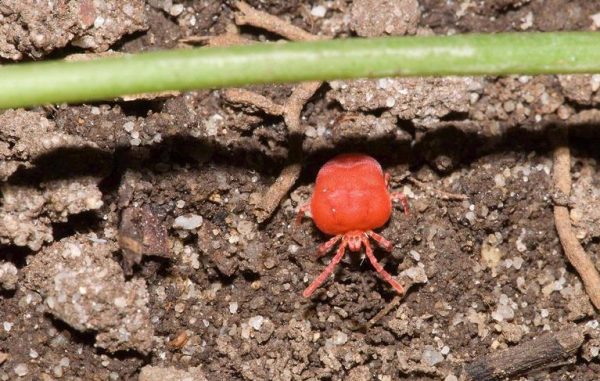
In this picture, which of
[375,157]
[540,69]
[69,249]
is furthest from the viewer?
[375,157]

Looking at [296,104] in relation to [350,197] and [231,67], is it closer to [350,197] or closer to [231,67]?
[350,197]

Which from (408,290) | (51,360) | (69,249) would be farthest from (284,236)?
(51,360)

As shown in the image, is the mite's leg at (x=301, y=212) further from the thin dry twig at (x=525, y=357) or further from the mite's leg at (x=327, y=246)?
the thin dry twig at (x=525, y=357)

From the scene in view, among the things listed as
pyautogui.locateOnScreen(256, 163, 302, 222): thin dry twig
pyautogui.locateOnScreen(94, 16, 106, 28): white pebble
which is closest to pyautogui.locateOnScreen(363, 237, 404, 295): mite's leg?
pyautogui.locateOnScreen(256, 163, 302, 222): thin dry twig

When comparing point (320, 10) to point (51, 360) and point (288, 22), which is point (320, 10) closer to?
point (288, 22)

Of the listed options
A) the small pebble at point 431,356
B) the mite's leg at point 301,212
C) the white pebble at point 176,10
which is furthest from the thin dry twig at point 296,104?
the small pebble at point 431,356

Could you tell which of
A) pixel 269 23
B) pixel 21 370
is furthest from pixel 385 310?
pixel 21 370
